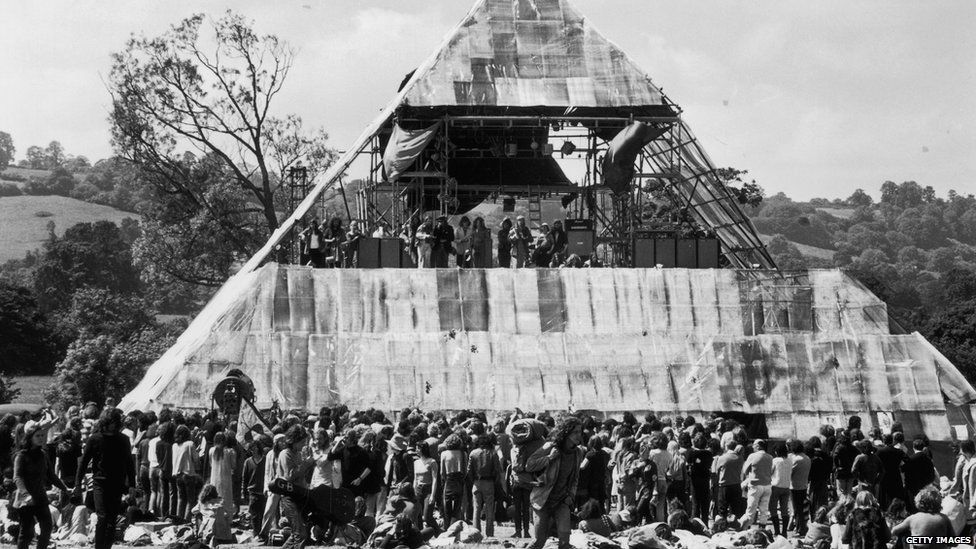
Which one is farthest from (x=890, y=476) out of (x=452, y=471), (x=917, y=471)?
(x=452, y=471)

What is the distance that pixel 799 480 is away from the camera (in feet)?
76.7

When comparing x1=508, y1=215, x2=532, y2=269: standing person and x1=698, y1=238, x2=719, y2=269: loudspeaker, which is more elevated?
x1=508, y1=215, x2=532, y2=269: standing person

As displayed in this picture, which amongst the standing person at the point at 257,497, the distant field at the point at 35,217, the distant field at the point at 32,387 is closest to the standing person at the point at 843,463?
the standing person at the point at 257,497

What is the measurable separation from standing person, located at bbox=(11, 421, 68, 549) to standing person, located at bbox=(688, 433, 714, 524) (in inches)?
395

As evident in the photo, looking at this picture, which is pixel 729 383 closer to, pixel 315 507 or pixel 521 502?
pixel 521 502

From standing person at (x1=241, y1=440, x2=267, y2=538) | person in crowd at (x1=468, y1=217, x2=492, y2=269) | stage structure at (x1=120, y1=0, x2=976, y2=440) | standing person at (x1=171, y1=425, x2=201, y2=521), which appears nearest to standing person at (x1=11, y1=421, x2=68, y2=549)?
standing person at (x1=241, y1=440, x2=267, y2=538)

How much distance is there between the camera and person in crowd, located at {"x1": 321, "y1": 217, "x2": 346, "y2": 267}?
38.1 meters

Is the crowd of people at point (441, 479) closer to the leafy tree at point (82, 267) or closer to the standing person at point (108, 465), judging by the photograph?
the standing person at point (108, 465)

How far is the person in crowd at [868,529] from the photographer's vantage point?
16.5 meters

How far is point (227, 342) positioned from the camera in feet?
115

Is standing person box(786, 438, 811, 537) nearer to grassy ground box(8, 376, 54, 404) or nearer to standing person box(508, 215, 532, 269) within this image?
standing person box(508, 215, 532, 269)

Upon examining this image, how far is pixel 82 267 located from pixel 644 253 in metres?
79.4

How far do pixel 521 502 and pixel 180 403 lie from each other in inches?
525

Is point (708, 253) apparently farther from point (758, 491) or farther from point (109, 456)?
point (109, 456)
